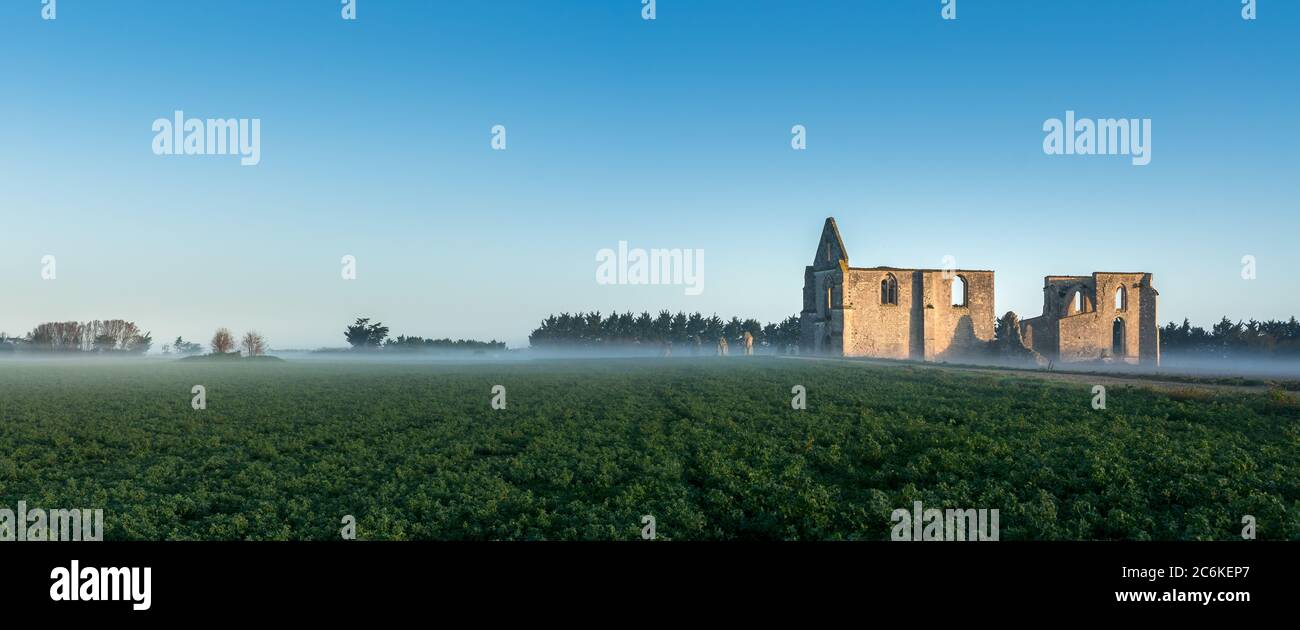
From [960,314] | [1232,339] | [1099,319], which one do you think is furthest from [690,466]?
[1232,339]

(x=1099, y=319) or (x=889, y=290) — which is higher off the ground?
(x=889, y=290)

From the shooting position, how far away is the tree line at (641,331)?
405 feet

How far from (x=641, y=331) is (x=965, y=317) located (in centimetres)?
7157

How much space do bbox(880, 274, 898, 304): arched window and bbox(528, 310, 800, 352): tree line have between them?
61441 mm

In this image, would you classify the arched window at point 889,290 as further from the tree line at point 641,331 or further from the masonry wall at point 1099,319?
the tree line at point 641,331

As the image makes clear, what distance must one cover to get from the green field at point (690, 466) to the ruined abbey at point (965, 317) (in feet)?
98.8

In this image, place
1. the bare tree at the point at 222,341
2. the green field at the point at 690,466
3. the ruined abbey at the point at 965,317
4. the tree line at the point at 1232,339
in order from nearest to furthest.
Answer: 1. the green field at the point at 690,466
2. the ruined abbey at the point at 965,317
3. the tree line at the point at 1232,339
4. the bare tree at the point at 222,341

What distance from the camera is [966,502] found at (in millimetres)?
12656

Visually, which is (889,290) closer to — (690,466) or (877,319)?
(877,319)

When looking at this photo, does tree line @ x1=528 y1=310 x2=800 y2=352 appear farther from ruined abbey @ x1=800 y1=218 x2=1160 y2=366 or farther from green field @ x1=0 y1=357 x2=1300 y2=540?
green field @ x1=0 y1=357 x2=1300 y2=540

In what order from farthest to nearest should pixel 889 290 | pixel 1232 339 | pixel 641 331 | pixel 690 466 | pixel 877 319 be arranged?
pixel 641 331
pixel 1232 339
pixel 889 290
pixel 877 319
pixel 690 466

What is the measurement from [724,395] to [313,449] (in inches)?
671

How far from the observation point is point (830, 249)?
200 ft

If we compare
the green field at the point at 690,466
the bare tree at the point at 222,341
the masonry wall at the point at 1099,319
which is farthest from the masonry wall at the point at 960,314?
the bare tree at the point at 222,341
